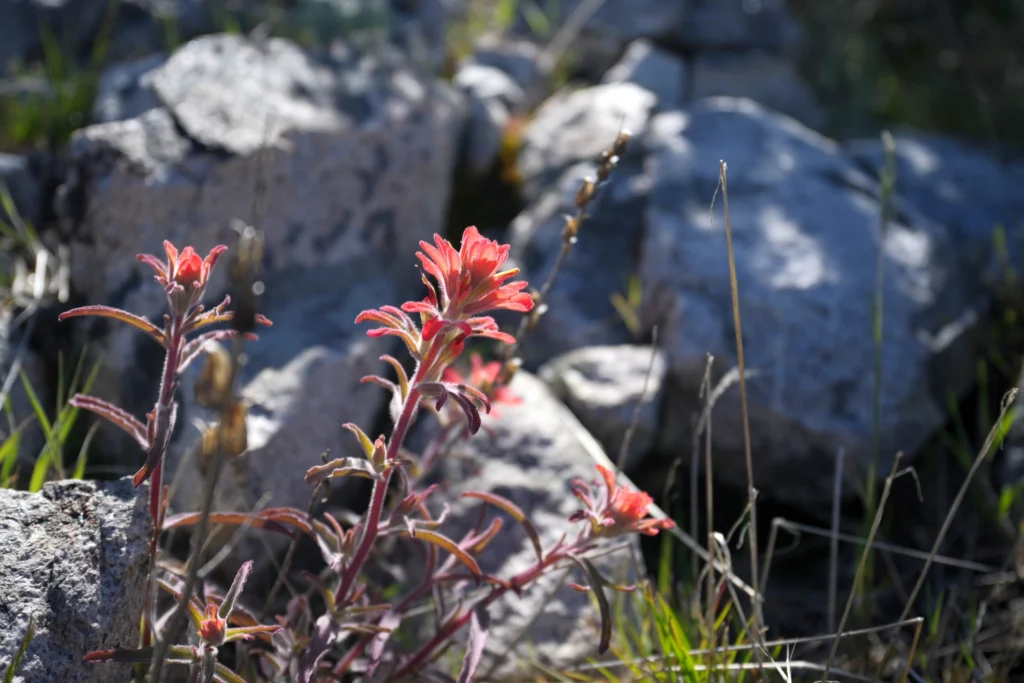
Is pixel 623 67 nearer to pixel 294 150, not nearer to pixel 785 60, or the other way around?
pixel 785 60

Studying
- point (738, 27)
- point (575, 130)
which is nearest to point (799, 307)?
point (575, 130)

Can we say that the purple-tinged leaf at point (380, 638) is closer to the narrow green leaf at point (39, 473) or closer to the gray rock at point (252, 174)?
the narrow green leaf at point (39, 473)

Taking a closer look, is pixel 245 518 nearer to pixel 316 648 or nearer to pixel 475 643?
pixel 316 648

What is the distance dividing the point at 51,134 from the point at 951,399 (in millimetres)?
3546

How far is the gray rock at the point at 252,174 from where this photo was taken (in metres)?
2.79

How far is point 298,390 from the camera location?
2648 mm

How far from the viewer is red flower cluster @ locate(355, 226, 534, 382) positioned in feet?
5.38

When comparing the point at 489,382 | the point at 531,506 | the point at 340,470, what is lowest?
the point at 531,506

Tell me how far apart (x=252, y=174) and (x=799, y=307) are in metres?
1.94

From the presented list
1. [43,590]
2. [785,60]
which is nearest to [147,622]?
[43,590]

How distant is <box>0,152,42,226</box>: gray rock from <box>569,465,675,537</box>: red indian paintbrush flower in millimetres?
2336

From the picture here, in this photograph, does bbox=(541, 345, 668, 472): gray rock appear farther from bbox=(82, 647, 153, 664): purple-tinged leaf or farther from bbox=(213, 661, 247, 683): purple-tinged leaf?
bbox=(82, 647, 153, 664): purple-tinged leaf

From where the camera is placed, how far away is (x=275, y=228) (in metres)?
2.97

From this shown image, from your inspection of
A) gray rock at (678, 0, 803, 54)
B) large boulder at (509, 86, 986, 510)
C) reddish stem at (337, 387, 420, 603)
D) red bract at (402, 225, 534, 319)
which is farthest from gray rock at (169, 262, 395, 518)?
gray rock at (678, 0, 803, 54)
